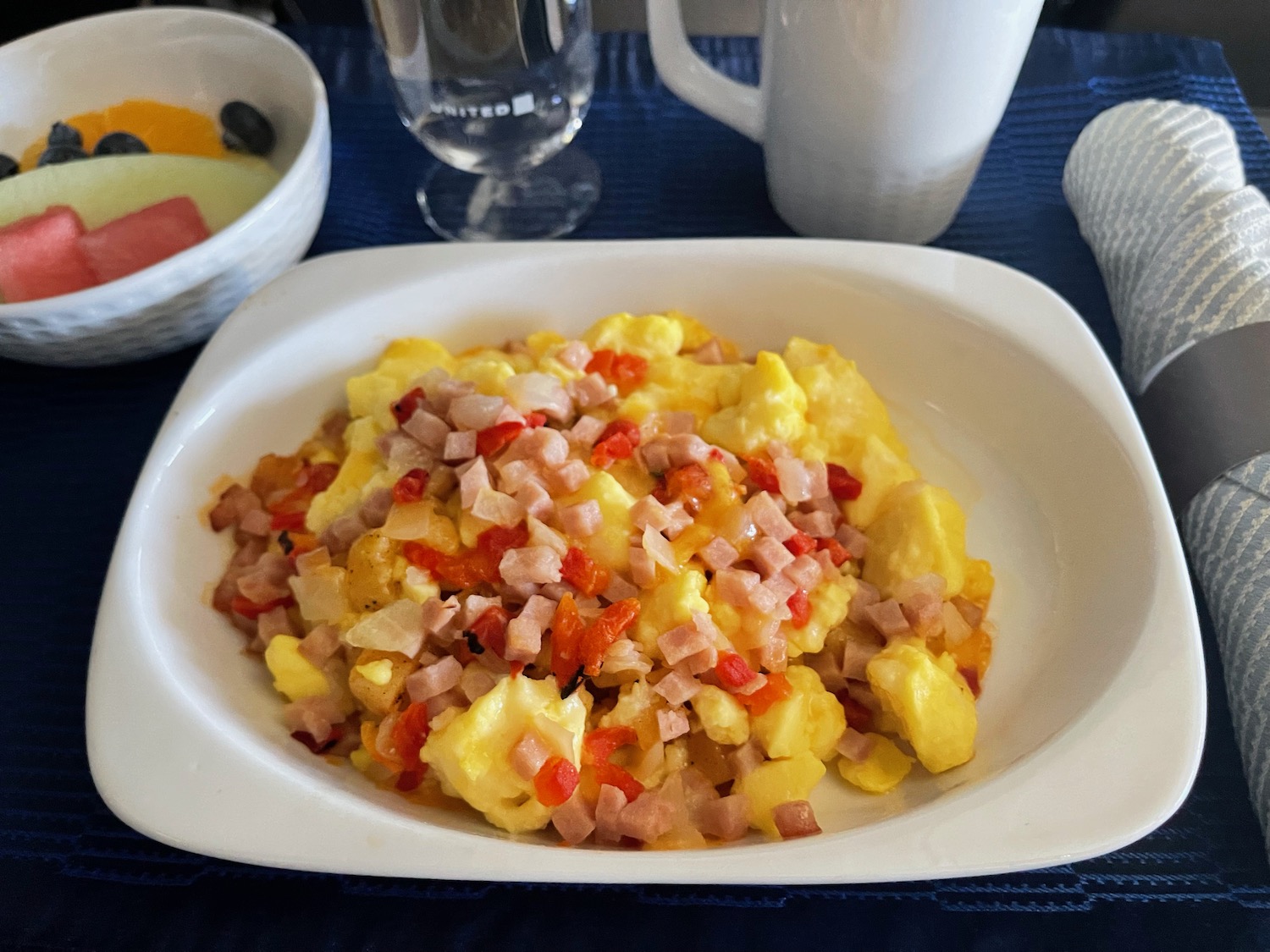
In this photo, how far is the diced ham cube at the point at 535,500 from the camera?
2.55 ft

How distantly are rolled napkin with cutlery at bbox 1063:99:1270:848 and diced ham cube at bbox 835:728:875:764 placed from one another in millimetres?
328

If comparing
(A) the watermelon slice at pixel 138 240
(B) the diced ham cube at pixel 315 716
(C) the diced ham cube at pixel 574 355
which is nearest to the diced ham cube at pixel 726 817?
(B) the diced ham cube at pixel 315 716

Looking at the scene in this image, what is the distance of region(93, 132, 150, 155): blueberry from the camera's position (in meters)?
1.15

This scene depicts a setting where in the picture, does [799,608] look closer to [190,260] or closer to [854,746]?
[854,746]

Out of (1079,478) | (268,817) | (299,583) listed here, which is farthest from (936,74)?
(268,817)

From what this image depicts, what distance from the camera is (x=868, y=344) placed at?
974 millimetres

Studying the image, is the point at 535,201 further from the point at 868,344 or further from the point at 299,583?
the point at 299,583

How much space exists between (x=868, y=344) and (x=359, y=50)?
0.95 meters

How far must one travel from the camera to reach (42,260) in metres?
1.00

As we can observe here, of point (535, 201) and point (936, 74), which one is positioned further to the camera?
point (535, 201)

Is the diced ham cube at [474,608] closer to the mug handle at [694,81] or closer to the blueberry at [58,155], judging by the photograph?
the mug handle at [694,81]

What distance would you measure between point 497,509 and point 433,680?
149mm

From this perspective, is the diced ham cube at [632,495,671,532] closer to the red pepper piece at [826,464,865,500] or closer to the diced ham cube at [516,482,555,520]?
the diced ham cube at [516,482,555,520]

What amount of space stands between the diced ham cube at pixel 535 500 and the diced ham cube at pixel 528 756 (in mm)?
185
